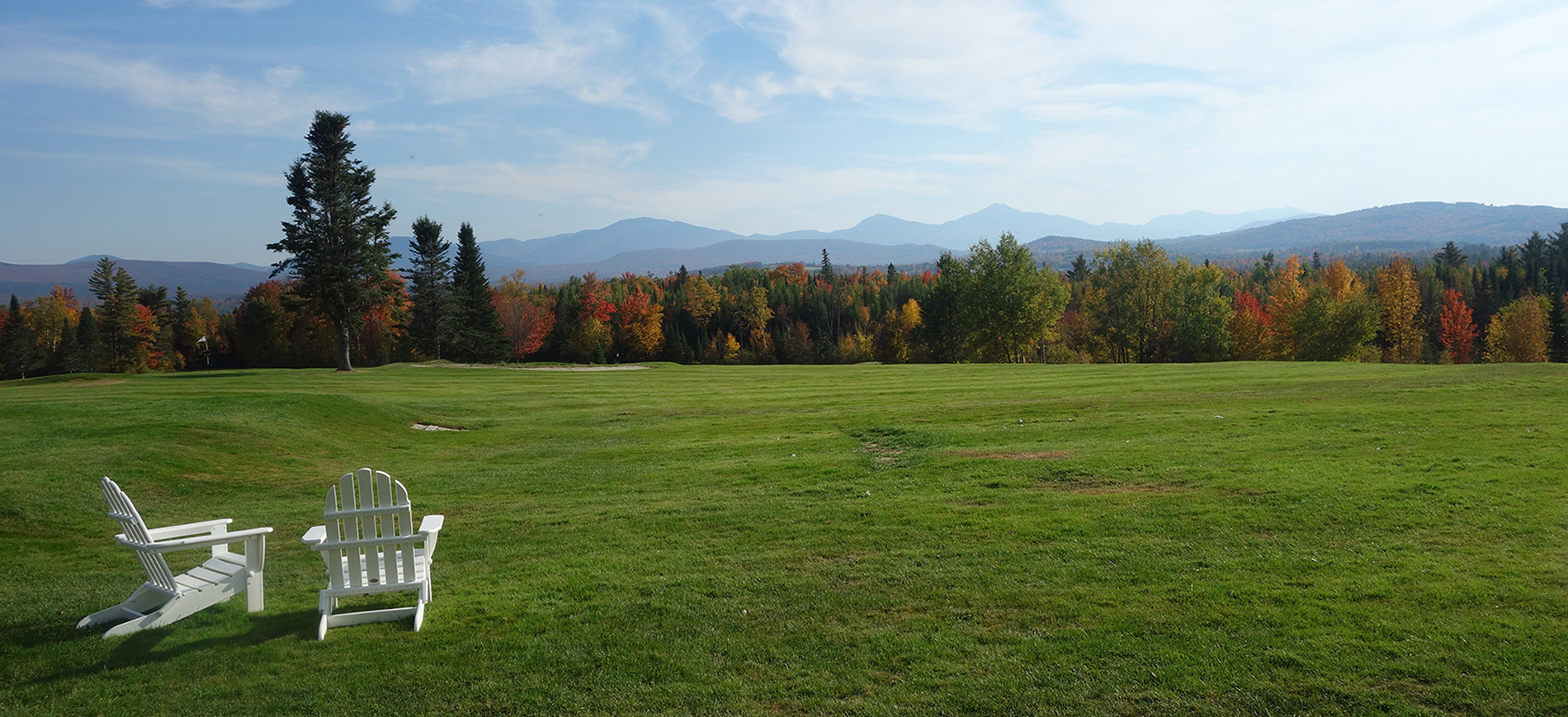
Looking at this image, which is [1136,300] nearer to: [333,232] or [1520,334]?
[1520,334]

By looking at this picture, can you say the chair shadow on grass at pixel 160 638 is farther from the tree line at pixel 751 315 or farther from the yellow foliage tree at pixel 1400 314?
the yellow foliage tree at pixel 1400 314

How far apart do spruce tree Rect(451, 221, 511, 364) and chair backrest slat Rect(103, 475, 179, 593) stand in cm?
6380

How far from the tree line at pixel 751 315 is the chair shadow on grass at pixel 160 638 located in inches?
1708

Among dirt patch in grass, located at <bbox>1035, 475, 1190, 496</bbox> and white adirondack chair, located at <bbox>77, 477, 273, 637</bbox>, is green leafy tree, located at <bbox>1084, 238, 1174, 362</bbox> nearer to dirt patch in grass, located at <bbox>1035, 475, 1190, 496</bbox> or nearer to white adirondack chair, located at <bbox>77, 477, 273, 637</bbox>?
dirt patch in grass, located at <bbox>1035, 475, 1190, 496</bbox>

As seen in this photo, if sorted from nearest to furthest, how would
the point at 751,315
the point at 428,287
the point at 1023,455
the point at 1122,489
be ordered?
the point at 1122,489
the point at 1023,455
the point at 428,287
the point at 751,315

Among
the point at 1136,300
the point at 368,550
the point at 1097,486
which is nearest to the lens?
the point at 368,550

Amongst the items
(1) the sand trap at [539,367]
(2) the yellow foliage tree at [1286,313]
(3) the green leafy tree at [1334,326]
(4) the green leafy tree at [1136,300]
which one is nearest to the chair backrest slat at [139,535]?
(1) the sand trap at [539,367]

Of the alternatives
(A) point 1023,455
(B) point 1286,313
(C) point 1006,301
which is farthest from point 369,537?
(B) point 1286,313

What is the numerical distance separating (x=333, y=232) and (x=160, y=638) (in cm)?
4539

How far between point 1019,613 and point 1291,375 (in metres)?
27.3

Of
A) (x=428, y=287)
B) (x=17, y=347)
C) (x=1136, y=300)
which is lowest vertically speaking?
(x=17, y=347)

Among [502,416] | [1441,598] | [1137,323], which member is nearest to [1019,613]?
[1441,598]

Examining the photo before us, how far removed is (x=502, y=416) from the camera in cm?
2573

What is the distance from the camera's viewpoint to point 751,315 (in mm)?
120500
